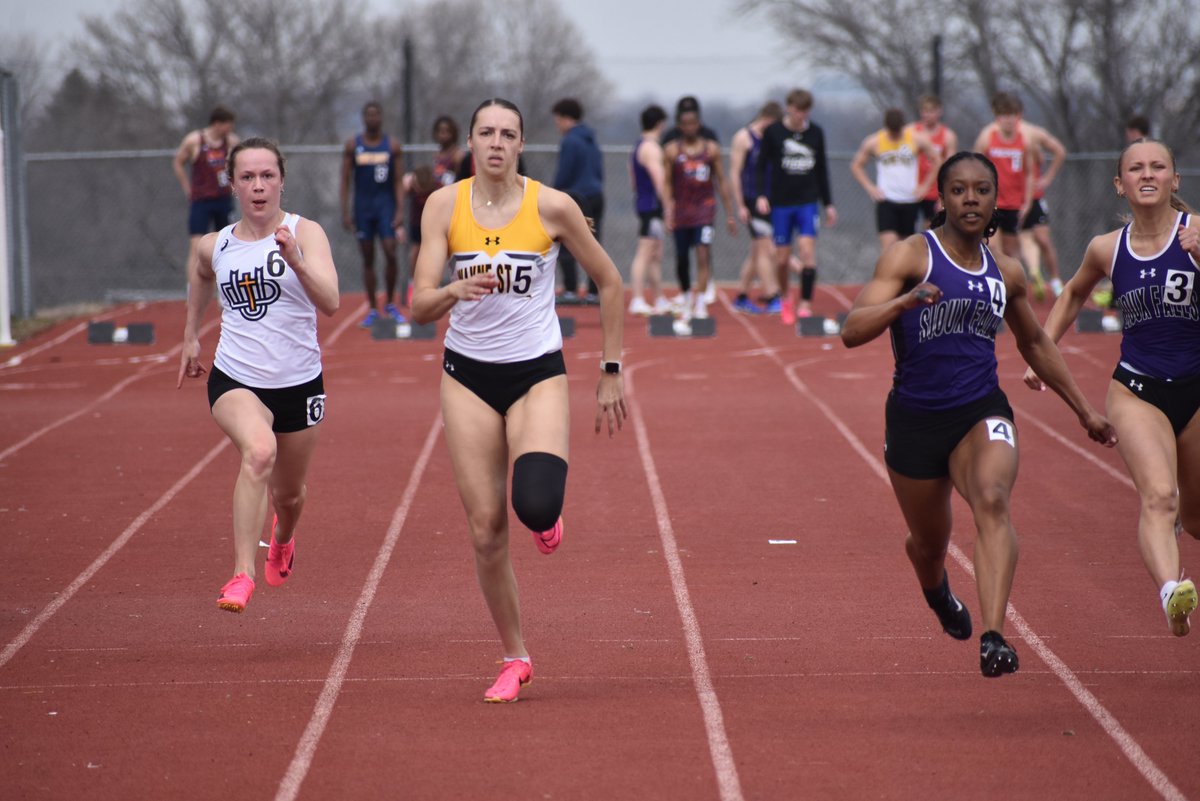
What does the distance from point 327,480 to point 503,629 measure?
4487 mm

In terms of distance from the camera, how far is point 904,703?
217 inches

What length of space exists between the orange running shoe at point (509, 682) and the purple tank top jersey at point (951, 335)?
1605 mm

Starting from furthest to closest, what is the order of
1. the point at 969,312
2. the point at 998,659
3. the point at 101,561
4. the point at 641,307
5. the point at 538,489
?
the point at 641,307
the point at 101,561
the point at 969,312
the point at 538,489
the point at 998,659

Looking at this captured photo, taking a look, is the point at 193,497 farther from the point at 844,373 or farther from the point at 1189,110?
the point at 1189,110

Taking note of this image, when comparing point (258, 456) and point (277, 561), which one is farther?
point (277, 561)

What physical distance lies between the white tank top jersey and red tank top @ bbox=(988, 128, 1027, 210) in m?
11.7

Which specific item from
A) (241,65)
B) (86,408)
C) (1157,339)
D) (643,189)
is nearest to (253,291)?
(1157,339)

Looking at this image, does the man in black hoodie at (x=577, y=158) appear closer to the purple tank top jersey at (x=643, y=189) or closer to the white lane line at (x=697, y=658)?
the purple tank top jersey at (x=643, y=189)

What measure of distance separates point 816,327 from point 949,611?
10.8 metres

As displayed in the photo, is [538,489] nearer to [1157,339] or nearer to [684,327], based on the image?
[1157,339]

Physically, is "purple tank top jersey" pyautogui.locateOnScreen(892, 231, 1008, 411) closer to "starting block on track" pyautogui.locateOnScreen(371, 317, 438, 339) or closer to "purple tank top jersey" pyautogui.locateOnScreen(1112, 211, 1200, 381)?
"purple tank top jersey" pyautogui.locateOnScreen(1112, 211, 1200, 381)

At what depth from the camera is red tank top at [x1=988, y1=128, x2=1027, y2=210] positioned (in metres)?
16.8

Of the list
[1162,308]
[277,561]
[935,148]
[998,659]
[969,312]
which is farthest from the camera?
[935,148]

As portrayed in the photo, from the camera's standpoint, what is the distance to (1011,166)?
16.8 m
